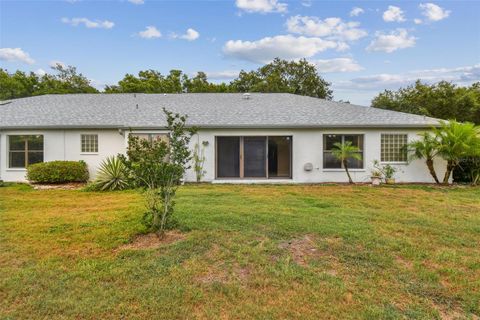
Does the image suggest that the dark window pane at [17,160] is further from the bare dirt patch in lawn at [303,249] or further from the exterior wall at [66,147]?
the bare dirt patch in lawn at [303,249]

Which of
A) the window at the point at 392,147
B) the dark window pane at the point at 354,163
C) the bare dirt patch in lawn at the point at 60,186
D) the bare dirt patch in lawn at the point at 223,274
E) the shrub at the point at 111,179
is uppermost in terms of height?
the window at the point at 392,147

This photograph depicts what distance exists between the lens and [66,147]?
14.1 metres

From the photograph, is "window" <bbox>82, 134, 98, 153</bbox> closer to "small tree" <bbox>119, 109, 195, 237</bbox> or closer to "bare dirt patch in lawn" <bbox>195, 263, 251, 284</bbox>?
"small tree" <bbox>119, 109, 195, 237</bbox>

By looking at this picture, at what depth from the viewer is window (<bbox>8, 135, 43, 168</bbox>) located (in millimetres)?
14031

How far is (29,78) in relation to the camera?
3150 cm

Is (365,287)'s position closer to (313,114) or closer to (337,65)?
(313,114)

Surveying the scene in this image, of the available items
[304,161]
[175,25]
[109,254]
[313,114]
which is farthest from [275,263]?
[175,25]

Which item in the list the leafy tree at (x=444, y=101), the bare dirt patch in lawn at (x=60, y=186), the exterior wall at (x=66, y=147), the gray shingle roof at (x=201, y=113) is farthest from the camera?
the leafy tree at (x=444, y=101)

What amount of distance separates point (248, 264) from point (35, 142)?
13.6m

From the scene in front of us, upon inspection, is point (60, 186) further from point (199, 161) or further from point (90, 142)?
point (199, 161)

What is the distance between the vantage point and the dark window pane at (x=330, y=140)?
1386cm

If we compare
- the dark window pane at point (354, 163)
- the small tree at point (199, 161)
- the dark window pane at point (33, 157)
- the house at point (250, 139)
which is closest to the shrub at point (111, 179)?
the house at point (250, 139)

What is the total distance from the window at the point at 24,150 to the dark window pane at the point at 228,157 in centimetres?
808

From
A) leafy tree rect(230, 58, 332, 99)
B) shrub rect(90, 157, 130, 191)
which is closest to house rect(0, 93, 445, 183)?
shrub rect(90, 157, 130, 191)
